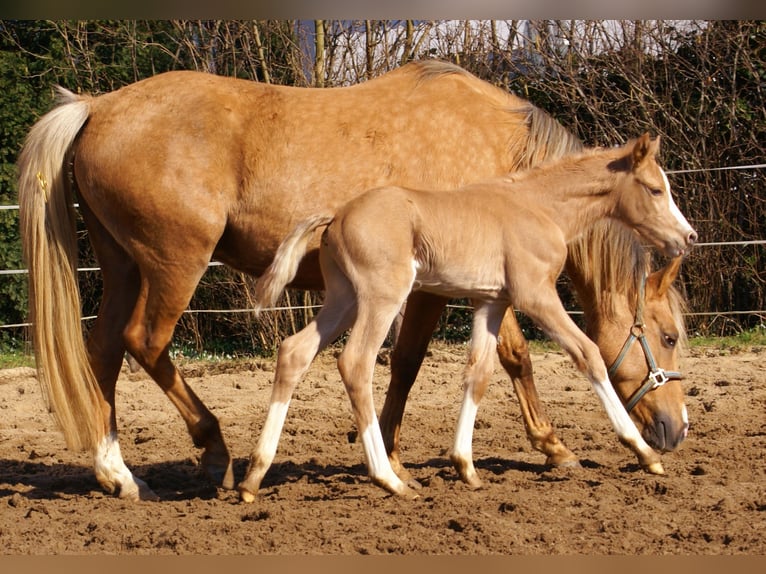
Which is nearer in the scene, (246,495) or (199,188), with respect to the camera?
(246,495)

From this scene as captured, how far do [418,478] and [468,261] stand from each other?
1210 mm

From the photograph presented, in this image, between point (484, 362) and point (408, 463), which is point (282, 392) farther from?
point (408, 463)

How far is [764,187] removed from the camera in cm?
940

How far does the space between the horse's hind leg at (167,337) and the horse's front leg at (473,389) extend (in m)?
1.20

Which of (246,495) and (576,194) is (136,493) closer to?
(246,495)

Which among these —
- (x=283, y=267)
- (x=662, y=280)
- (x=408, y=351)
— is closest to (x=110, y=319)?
(x=283, y=267)

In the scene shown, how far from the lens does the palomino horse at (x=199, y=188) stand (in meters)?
4.67

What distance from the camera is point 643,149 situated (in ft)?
14.8

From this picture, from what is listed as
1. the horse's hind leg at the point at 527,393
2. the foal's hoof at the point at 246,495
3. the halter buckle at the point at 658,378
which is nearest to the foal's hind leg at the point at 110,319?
the foal's hoof at the point at 246,495

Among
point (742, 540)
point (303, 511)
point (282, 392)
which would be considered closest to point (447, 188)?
point (282, 392)

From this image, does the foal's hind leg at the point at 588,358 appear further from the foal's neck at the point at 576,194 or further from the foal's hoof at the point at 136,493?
the foal's hoof at the point at 136,493

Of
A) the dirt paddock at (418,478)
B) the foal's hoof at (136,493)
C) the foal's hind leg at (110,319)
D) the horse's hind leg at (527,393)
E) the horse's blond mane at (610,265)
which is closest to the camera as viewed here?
→ the dirt paddock at (418,478)

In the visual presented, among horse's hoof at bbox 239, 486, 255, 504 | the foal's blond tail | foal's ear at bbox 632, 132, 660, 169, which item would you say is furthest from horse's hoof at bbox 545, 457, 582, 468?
the foal's blond tail

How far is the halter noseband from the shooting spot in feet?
16.0
